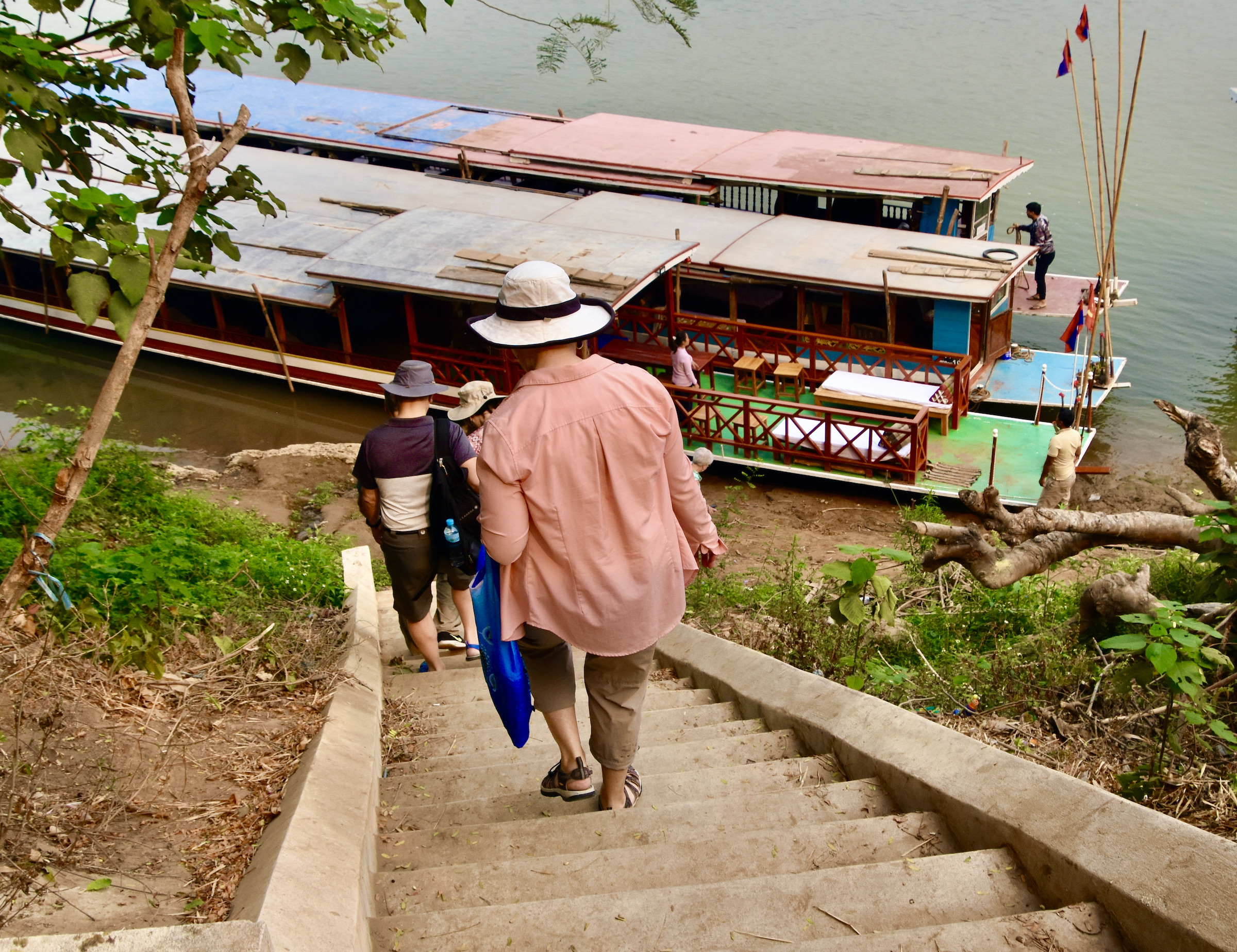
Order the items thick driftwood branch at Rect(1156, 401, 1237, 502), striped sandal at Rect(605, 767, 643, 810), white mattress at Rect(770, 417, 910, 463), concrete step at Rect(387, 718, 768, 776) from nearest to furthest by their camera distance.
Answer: striped sandal at Rect(605, 767, 643, 810), concrete step at Rect(387, 718, 768, 776), thick driftwood branch at Rect(1156, 401, 1237, 502), white mattress at Rect(770, 417, 910, 463)

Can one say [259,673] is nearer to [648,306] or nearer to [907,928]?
[907,928]

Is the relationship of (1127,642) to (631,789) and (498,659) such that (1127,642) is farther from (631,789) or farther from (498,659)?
(498,659)

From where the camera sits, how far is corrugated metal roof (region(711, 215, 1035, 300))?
39.1 feet

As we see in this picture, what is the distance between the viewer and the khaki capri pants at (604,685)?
3.09m

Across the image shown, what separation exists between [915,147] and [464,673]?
43.9 feet

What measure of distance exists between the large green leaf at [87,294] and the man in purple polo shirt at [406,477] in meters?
1.43

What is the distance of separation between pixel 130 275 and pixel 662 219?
479 inches

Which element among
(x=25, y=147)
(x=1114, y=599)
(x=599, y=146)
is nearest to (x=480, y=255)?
(x=599, y=146)

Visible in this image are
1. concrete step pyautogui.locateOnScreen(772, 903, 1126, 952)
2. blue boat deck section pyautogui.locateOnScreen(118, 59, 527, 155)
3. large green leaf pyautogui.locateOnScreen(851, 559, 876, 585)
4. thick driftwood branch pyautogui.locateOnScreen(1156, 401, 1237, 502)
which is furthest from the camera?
blue boat deck section pyautogui.locateOnScreen(118, 59, 527, 155)

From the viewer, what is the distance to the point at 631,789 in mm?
3281

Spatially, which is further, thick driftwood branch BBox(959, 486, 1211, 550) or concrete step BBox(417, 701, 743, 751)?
thick driftwood branch BBox(959, 486, 1211, 550)

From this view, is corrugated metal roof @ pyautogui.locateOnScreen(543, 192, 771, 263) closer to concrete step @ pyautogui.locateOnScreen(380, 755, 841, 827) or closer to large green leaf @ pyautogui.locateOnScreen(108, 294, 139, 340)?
concrete step @ pyautogui.locateOnScreen(380, 755, 841, 827)

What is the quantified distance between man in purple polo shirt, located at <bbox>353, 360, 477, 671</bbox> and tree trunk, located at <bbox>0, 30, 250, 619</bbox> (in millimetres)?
1114

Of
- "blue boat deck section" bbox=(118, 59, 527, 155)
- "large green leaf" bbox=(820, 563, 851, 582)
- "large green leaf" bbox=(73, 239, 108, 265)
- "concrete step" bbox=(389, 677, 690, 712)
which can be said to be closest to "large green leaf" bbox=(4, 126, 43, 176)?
"large green leaf" bbox=(73, 239, 108, 265)
